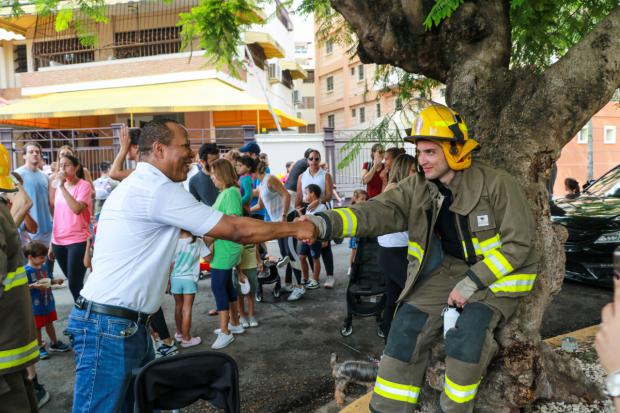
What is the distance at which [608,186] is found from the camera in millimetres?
7711

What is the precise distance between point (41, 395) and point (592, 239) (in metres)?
6.73

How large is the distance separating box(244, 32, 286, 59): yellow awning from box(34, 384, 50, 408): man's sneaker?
1860 cm

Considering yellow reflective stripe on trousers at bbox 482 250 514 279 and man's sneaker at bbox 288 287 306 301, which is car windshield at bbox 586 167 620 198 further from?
yellow reflective stripe on trousers at bbox 482 250 514 279

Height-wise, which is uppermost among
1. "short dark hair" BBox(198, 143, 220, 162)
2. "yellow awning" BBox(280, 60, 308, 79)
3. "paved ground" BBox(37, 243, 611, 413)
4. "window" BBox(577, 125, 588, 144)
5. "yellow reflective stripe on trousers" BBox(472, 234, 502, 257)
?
"yellow awning" BBox(280, 60, 308, 79)

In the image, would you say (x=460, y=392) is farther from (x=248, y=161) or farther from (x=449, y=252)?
(x=248, y=161)

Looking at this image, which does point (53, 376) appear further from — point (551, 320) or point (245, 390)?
point (551, 320)

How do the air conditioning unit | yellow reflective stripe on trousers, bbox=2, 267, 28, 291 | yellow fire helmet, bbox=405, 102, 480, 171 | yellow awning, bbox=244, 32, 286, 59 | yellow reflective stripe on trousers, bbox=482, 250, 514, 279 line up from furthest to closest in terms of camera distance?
the air conditioning unit
yellow awning, bbox=244, 32, 286, 59
yellow fire helmet, bbox=405, 102, 480, 171
yellow reflective stripe on trousers, bbox=482, 250, 514, 279
yellow reflective stripe on trousers, bbox=2, 267, 28, 291

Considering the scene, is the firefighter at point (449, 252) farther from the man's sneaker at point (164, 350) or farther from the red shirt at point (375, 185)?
the red shirt at point (375, 185)

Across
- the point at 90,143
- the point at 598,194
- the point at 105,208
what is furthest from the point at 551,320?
the point at 90,143

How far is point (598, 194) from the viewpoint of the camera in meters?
7.63

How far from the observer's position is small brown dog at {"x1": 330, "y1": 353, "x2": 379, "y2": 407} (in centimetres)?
368

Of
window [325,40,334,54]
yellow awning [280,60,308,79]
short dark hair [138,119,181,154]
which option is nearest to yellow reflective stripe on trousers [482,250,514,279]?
short dark hair [138,119,181,154]

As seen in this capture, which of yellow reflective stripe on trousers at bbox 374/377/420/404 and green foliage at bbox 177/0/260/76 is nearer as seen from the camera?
yellow reflective stripe on trousers at bbox 374/377/420/404

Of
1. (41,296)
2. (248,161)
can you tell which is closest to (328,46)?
(248,161)
